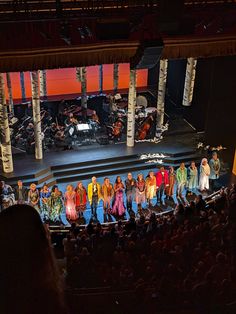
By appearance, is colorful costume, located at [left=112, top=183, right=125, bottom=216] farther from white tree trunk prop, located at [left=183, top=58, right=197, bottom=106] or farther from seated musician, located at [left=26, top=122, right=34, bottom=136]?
white tree trunk prop, located at [left=183, top=58, right=197, bottom=106]

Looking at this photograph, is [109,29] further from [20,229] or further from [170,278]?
[20,229]

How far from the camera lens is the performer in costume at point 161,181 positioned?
10.7 metres

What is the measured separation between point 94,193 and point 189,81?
536cm

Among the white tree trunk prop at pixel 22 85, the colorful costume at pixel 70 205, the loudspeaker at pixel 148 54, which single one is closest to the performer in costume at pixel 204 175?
the loudspeaker at pixel 148 54

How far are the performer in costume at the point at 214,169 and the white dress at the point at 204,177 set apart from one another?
0.18 meters

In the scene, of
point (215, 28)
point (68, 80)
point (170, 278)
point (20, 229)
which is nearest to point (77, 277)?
point (170, 278)

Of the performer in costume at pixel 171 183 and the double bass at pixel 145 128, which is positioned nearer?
the performer in costume at pixel 171 183


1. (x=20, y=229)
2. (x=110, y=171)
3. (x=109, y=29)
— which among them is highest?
(x=20, y=229)

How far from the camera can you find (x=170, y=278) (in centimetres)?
747

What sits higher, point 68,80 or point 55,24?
point 55,24

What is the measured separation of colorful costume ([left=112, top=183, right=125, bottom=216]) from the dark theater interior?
0.08 ft

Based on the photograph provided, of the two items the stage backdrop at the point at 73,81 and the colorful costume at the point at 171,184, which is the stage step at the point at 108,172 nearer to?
the colorful costume at the point at 171,184

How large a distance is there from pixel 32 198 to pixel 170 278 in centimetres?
377

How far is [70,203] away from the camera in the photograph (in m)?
10.1
